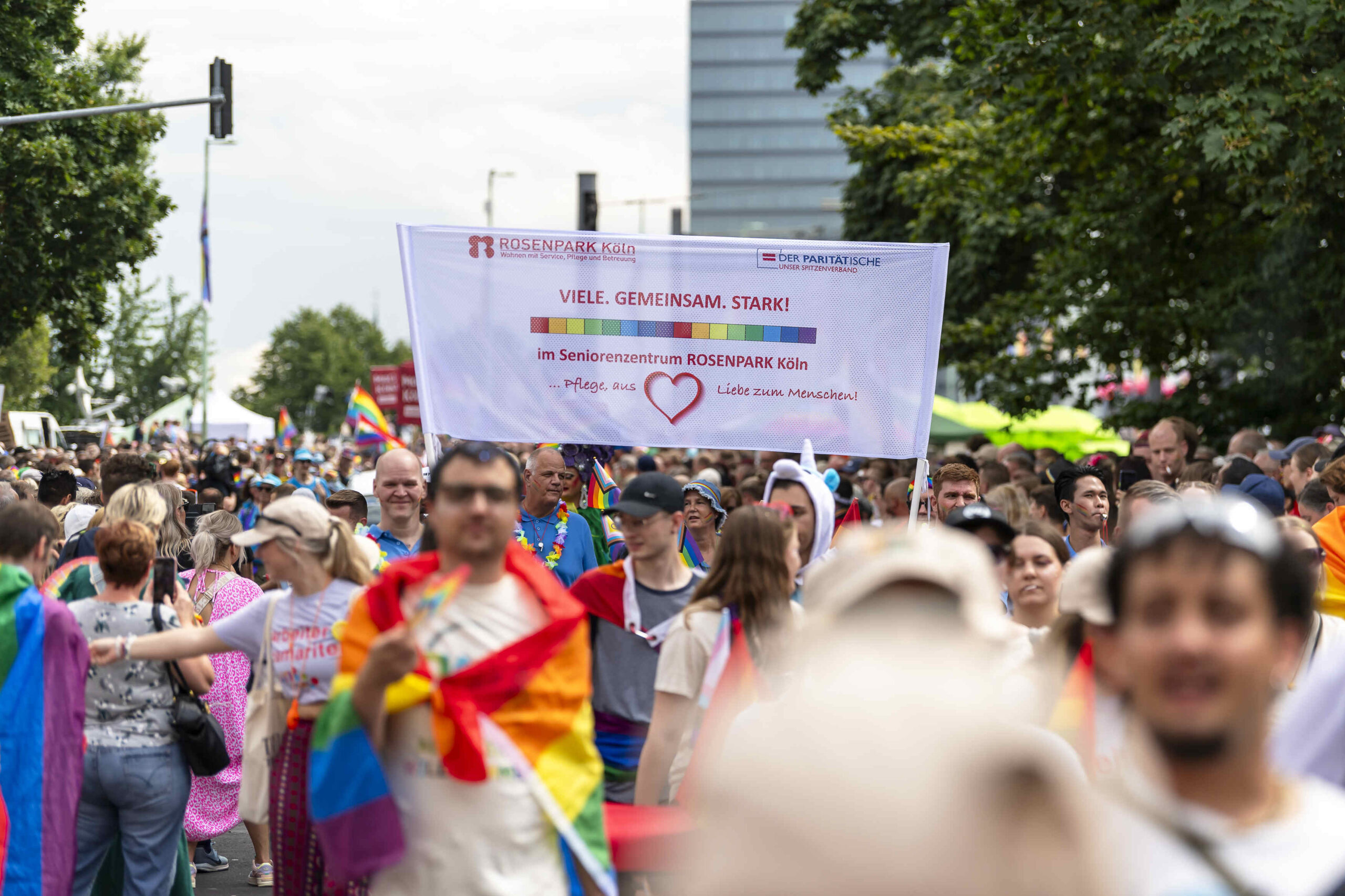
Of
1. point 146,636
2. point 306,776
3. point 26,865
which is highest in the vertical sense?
point 146,636

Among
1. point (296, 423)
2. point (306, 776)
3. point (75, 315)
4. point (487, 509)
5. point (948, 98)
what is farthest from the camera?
point (296, 423)

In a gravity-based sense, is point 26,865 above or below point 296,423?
above

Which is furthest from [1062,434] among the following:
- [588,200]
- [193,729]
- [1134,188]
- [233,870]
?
[193,729]

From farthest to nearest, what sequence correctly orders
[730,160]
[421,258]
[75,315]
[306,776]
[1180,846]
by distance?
[730,160] → [75,315] → [421,258] → [306,776] → [1180,846]

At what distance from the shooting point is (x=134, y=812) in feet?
18.5

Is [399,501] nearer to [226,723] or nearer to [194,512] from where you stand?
[226,723]

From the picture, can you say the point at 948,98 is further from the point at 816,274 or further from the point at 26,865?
the point at 26,865

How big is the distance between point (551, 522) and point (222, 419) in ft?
146

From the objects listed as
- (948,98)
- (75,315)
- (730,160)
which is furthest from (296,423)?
(948,98)

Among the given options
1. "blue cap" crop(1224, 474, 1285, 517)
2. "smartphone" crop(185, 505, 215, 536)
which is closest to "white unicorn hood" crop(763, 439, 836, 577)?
"blue cap" crop(1224, 474, 1285, 517)

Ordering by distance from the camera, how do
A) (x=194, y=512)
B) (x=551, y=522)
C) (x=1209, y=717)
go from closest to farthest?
(x=1209, y=717)
(x=551, y=522)
(x=194, y=512)

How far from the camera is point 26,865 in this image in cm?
513

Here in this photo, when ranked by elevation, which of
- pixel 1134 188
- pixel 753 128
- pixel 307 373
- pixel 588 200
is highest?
pixel 753 128

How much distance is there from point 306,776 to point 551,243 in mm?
3731
